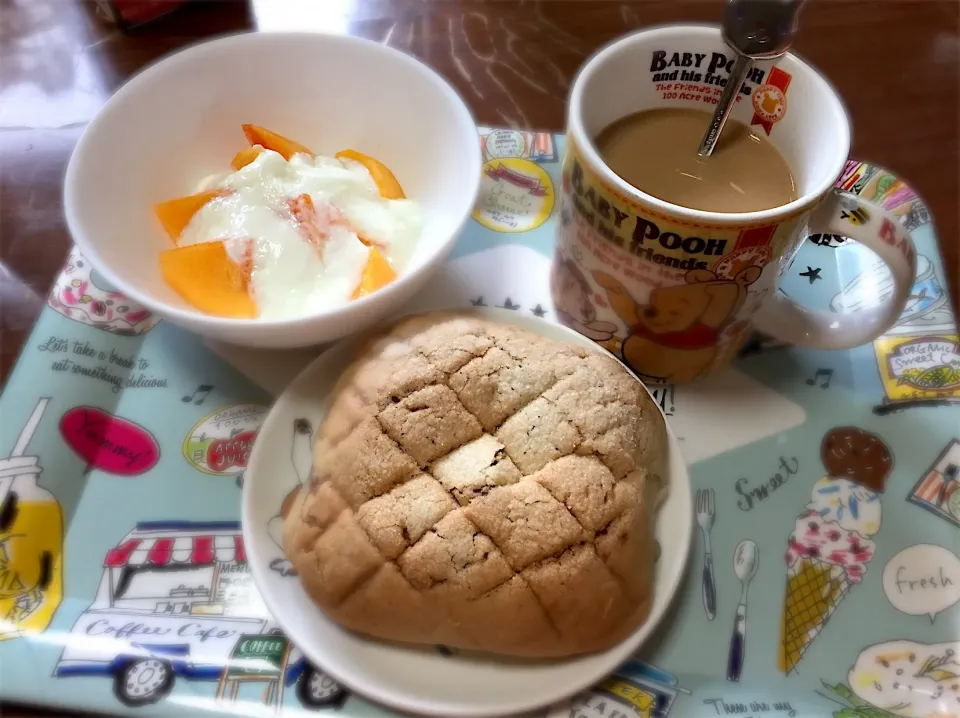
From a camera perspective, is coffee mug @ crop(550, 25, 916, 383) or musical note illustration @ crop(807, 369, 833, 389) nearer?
coffee mug @ crop(550, 25, 916, 383)

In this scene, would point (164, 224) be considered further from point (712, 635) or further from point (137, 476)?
point (712, 635)

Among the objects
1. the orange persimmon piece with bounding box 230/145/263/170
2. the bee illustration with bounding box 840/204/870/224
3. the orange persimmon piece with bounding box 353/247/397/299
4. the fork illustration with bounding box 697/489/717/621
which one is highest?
the orange persimmon piece with bounding box 230/145/263/170

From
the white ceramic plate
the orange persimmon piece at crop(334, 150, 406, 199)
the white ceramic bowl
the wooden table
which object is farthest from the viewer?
the wooden table

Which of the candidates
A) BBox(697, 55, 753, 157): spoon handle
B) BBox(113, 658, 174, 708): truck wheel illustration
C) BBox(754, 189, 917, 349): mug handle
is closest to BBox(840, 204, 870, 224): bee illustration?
BBox(754, 189, 917, 349): mug handle

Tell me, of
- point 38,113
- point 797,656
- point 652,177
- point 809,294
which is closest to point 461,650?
point 797,656

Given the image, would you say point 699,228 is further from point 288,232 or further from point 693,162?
point 288,232

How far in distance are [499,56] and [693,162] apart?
540mm

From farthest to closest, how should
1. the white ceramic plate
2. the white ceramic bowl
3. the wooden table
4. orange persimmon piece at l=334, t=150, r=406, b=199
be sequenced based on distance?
the wooden table
orange persimmon piece at l=334, t=150, r=406, b=199
the white ceramic bowl
the white ceramic plate

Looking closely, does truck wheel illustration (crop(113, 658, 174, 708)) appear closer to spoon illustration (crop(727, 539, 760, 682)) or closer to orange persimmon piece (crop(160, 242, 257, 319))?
orange persimmon piece (crop(160, 242, 257, 319))

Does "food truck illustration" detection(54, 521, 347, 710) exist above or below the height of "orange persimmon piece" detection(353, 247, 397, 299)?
below

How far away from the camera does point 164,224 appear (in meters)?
0.75

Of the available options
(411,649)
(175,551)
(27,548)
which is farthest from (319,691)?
(27,548)

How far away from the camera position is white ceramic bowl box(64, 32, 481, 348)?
69cm

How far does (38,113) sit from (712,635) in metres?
1.05
